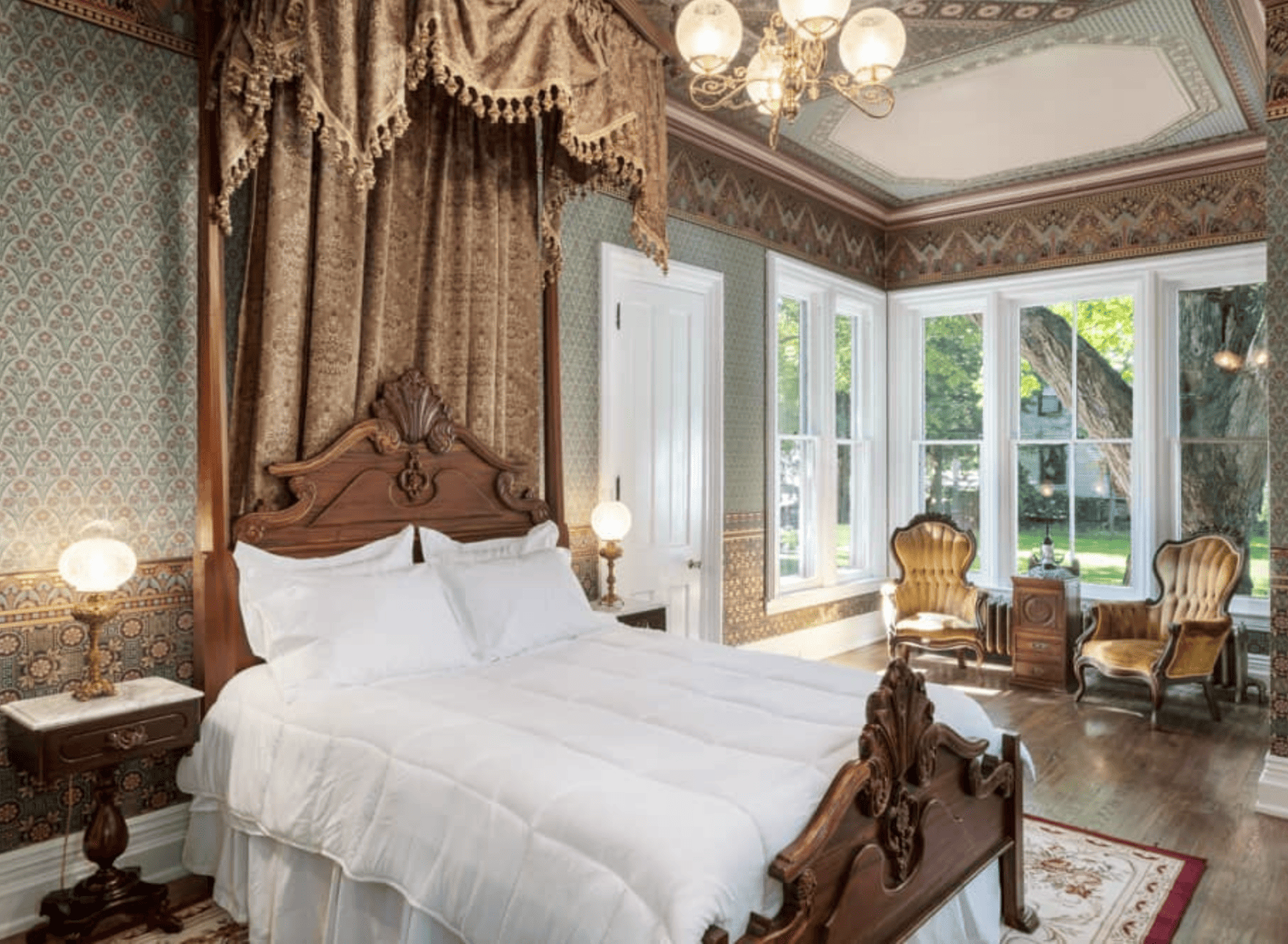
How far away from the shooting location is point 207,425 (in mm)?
2992

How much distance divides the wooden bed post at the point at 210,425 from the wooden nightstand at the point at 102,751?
26 centimetres

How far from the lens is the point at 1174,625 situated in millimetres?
4812

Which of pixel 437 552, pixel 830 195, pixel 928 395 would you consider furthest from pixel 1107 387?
pixel 437 552

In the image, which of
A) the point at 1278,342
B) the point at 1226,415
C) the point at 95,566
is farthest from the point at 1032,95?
the point at 95,566

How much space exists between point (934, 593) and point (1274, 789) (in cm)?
268

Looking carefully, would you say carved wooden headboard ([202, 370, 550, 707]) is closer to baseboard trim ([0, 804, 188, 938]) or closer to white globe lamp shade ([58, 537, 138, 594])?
white globe lamp shade ([58, 537, 138, 594])

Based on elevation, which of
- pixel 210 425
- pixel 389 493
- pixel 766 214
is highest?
pixel 766 214

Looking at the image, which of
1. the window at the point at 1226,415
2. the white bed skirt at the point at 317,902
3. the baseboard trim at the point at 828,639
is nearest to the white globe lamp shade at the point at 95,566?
the white bed skirt at the point at 317,902

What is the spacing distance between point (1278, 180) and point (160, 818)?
16.5 feet

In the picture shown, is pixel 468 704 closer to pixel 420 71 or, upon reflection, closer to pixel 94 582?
pixel 94 582

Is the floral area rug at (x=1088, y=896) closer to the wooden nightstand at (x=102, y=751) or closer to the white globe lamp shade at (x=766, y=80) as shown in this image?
the wooden nightstand at (x=102, y=751)

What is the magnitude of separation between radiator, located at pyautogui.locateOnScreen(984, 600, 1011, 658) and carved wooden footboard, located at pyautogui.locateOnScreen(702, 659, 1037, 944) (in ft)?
12.3

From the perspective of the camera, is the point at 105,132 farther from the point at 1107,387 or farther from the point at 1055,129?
the point at 1107,387

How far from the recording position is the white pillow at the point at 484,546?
3.55m
